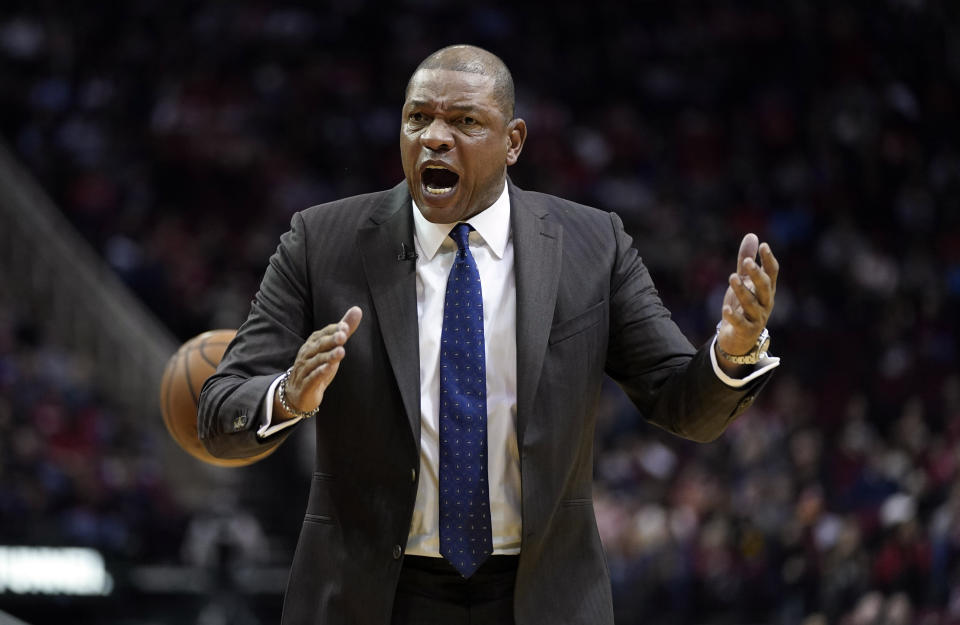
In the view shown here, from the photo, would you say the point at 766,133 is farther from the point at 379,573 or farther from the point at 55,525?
the point at 379,573

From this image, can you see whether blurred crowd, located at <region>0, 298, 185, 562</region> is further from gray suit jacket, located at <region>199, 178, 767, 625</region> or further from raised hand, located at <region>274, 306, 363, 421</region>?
raised hand, located at <region>274, 306, 363, 421</region>

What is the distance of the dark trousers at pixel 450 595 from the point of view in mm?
3121

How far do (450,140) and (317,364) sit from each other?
0.66 m

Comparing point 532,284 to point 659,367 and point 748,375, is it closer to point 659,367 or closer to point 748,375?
point 659,367

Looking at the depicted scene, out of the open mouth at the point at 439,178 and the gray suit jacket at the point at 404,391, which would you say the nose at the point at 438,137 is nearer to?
the open mouth at the point at 439,178

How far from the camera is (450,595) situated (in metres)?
3.14

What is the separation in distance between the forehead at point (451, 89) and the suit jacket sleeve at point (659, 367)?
51 cm

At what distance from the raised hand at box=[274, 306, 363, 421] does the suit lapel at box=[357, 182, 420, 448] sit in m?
0.25

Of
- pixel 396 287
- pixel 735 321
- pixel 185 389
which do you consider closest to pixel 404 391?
pixel 396 287

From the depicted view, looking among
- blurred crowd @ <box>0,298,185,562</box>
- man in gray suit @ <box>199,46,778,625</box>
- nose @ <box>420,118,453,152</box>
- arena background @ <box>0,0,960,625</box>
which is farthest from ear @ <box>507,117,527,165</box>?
blurred crowd @ <box>0,298,185,562</box>

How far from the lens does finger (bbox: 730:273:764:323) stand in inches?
118

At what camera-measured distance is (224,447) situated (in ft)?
10.3

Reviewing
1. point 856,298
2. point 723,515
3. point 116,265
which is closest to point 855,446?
point 723,515

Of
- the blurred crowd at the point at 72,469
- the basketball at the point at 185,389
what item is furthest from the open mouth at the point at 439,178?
the blurred crowd at the point at 72,469
